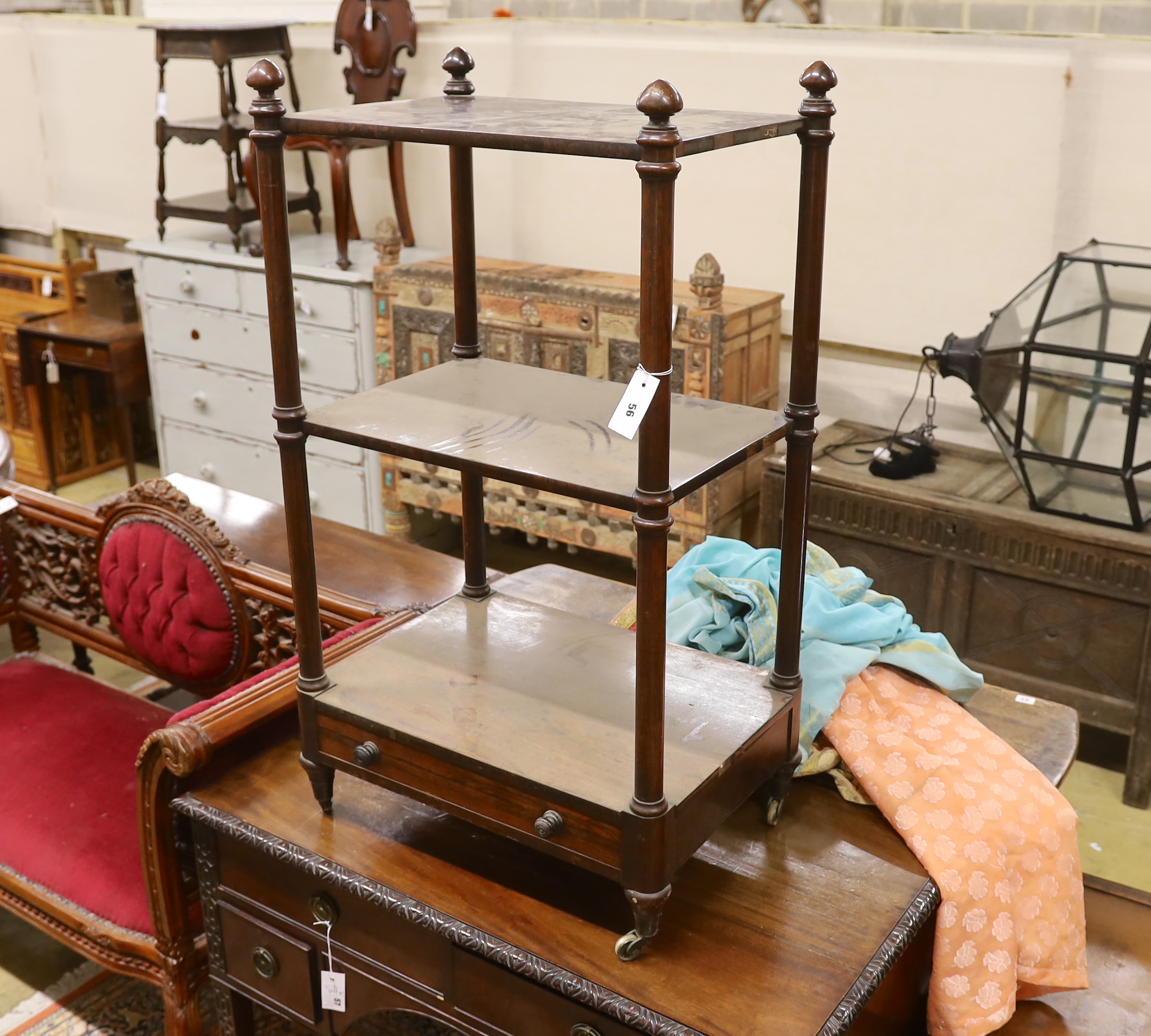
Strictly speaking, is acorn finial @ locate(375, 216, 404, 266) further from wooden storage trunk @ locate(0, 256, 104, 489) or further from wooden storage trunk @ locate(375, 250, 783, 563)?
wooden storage trunk @ locate(0, 256, 104, 489)

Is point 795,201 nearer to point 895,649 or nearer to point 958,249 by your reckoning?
point 958,249

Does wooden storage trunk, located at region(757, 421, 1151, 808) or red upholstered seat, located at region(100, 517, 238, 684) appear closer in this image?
red upholstered seat, located at region(100, 517, 238, 684)

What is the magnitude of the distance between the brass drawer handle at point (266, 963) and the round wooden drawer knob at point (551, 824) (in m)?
0.71

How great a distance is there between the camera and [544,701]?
190 cm

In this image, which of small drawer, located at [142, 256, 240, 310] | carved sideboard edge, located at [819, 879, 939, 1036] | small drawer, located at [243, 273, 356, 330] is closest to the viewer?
carved sideboard edge, located at [819, 879, 939, 1036]

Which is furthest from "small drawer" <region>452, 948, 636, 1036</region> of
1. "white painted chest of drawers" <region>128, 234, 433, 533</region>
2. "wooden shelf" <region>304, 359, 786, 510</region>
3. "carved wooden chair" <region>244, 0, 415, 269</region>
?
"carved wooden chair" <region>244, 0, 415, 269</region>

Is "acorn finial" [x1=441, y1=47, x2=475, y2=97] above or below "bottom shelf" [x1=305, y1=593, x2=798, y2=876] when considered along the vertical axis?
above

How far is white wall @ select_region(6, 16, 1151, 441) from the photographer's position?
3773 mm

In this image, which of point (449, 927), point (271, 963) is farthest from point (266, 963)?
point (449, 927)

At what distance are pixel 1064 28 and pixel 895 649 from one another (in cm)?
265

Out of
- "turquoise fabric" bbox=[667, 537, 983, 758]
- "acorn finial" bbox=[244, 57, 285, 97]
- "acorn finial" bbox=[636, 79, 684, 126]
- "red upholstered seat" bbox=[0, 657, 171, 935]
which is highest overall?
"acorn finial" bbox=[244, 57, 285, 97]

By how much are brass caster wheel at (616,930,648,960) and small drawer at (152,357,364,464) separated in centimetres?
346

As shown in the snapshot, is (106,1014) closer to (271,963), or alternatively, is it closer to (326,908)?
(271,963)

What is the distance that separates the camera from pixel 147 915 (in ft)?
8.09
